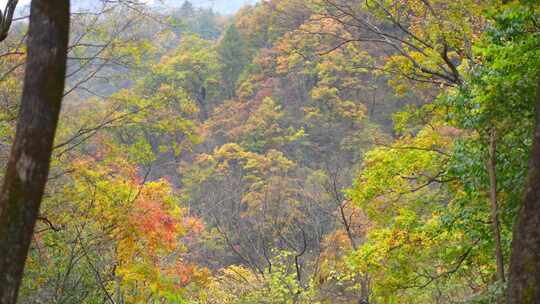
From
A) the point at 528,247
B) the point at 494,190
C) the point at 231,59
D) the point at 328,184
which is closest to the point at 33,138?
the point at 528,247

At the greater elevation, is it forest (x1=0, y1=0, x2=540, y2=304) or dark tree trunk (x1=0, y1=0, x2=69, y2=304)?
forest (x1=0, y1=0, x2=540, y2=304)

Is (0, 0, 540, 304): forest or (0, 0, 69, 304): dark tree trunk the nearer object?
(0, 0, 69, 304): dark tree trunk

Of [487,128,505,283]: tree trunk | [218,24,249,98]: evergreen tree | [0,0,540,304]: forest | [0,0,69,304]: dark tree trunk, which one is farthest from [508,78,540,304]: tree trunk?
[218,24,249,98]: evergreen tree

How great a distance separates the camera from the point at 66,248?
891 cm

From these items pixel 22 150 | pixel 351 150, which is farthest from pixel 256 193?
pixel 22 150

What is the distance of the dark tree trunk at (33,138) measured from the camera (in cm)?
272

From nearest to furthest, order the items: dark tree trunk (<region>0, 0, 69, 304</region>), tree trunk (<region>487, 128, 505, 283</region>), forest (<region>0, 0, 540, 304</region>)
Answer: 1. dark tree trunk (<region>0, 0, 69, 304</region>)
2. forest (<region>0, 0, 540, 304</region>)
3. tree trunk (<region>487, 128, 505, 283</region>)

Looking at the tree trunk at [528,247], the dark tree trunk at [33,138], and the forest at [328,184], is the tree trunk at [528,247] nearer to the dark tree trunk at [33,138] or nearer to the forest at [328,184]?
the forest at [328,184]

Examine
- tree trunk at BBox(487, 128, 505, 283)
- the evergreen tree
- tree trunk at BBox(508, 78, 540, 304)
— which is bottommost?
tree trunk at BBox(508, 78, 540, 304)

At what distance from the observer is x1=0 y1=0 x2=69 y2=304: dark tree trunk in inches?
107

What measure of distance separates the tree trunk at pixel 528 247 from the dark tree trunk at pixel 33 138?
2.92 meters

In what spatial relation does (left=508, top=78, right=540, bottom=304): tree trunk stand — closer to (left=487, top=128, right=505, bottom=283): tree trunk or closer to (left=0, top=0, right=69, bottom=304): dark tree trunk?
(left=487, top=128, right=505, bottom=283): tree trunk

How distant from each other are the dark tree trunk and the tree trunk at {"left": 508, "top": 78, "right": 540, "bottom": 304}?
2.92 meters

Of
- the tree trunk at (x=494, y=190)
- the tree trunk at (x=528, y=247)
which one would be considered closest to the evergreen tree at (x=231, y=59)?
the tree trunk at (x=494, y=190)
